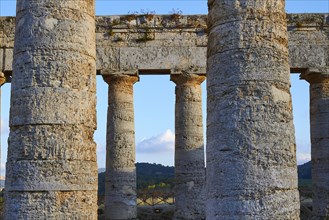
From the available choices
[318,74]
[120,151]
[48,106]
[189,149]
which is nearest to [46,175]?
[48,106]

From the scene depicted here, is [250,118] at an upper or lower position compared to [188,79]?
lower

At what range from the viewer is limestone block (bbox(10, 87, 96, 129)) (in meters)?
8.93

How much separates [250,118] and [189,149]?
1119 centimetres

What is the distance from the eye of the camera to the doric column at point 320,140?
18.8 meters

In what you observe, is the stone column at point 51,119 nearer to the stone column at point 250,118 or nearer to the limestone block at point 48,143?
the limestone block at point 48,143

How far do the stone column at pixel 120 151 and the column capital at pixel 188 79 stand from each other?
1530 millimetres

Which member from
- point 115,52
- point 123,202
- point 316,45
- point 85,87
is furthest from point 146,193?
point 85,87

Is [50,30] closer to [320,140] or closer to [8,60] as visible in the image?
[8,60]

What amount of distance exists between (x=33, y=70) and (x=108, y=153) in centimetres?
1051

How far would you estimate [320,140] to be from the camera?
757 inches

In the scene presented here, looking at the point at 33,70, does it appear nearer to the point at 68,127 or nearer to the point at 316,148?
the point at 68,127

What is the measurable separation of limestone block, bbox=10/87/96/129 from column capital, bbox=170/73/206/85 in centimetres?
1048

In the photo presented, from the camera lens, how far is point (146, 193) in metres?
26.0

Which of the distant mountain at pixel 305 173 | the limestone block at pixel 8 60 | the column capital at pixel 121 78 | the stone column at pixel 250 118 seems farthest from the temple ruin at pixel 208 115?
the distant mountain at pixel 305 173
